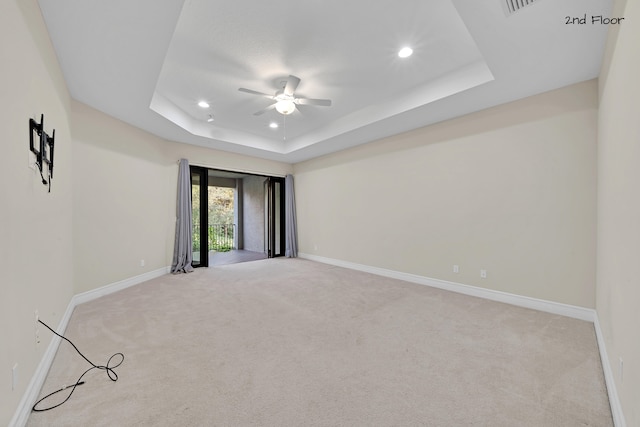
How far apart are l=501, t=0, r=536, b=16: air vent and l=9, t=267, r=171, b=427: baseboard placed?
12.5ft

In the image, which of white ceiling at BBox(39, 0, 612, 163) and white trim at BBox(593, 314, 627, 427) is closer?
white trim at BBox(593, 314, 627, 427)

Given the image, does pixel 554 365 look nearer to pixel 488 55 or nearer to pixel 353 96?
pixel 488 55

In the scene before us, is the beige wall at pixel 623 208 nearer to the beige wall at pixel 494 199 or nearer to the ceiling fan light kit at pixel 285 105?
the beige wall at pixel 494 199

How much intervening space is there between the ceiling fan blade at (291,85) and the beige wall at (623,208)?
8.41ft

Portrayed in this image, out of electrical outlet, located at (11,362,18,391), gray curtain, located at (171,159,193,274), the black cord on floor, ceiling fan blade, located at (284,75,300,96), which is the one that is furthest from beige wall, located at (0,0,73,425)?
gray curtain, located at (171,159,193,274)

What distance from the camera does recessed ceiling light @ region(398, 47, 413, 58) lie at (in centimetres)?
256

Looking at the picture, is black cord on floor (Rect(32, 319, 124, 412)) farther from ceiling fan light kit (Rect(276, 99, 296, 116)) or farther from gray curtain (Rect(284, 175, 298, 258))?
gray curtain (Rect(284, 175, 298, 258))

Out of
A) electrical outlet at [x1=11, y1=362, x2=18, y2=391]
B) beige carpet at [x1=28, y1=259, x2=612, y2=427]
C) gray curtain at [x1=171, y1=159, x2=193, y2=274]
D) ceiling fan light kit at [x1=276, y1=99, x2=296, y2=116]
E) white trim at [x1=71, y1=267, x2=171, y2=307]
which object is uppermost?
ceiling fan light kit at [x1=276, y1=99, x2=296, y2=116]

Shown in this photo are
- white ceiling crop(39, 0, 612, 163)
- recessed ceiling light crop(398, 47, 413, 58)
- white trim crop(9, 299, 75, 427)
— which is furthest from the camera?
recessed ceiling light crop(398, 47, 413, 58)

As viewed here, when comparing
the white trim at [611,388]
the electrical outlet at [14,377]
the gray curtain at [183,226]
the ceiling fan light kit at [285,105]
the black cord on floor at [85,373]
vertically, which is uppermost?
the ceiling fan light kit at [285,105]

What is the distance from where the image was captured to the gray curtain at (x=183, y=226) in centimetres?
480

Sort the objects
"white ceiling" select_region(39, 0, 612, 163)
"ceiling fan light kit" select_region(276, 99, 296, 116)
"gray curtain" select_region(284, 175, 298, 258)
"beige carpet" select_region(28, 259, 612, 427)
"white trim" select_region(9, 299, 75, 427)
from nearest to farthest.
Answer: "white trim" select_region(9, 299, 75, 427)
"beige carpet" select_region(28, 259, 612, 427)
"white ceiling" select_region(39, 0, 612, 163)
"ceiling fan light kit" select_region(276, 99, 296, 116)
"gray curtain" select_region(284, 175, 298, 258)

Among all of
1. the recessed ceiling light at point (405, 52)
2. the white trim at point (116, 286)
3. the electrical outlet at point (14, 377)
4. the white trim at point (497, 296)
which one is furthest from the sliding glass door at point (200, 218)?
the recessed ceiling light at point (405, 52)

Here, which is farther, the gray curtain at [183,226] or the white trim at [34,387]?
the gray curtain at [183,226]
